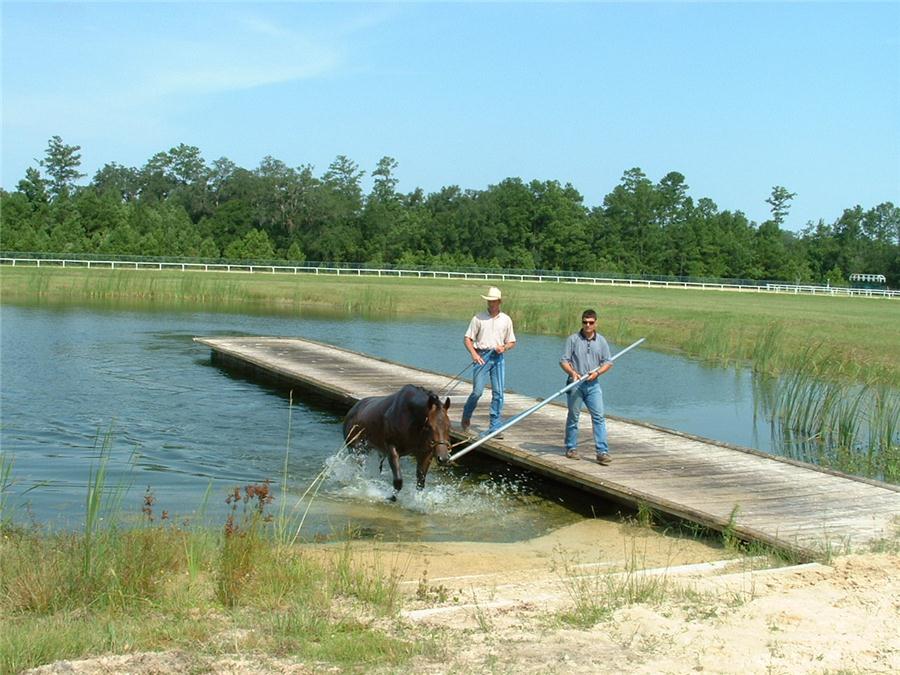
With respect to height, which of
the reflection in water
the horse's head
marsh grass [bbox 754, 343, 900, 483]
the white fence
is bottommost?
the reflection in water

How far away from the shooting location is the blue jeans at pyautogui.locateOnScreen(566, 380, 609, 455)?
12.0m

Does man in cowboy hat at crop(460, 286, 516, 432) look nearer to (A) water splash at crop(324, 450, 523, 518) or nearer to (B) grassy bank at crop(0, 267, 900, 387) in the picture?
(A) water splash at crop(324, 450, 523, 518)

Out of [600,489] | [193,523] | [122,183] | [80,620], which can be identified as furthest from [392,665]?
[122,183]

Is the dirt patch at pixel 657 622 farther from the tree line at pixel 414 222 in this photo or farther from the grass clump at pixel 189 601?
the tree line at pixel 414 222

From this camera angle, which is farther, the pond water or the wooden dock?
the pond water

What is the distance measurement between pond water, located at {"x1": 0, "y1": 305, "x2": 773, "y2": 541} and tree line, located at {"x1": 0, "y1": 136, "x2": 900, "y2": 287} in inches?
2371

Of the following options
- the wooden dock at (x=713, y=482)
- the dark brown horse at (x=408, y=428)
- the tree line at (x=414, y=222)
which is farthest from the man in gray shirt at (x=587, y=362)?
the tree line at (x=414, y=222)

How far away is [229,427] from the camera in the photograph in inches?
668

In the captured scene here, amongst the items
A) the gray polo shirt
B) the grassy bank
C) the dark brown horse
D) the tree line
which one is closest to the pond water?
the dark brown horse

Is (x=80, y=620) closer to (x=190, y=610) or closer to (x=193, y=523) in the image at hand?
(x=190, y=610)

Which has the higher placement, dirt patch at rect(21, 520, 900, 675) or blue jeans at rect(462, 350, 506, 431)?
blue jeans at rect(462, 350, 506, 431)

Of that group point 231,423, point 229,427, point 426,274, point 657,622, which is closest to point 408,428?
point 657,622

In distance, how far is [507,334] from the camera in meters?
13.5

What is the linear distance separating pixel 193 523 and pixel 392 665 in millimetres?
5040
